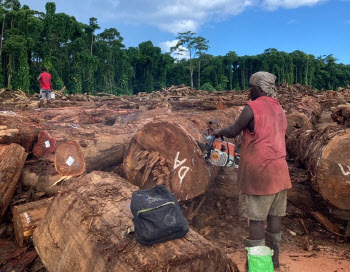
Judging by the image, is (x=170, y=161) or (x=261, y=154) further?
(x=170, y=161)

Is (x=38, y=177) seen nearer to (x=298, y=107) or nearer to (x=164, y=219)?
(x=164, y=219)

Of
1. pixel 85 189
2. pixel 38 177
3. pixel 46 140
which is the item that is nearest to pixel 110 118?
pixel 46 140

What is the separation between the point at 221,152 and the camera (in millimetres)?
3463

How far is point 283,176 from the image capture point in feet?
10.2

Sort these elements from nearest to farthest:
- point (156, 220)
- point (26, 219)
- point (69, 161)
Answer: point (156, 220), point (26, 219), point (69, 161)

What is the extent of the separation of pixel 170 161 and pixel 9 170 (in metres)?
2.27

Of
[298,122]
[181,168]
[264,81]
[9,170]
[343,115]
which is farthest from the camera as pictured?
[298,122]

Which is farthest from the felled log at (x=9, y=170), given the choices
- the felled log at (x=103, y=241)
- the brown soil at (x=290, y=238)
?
the brown soil at (x=290, y=238)

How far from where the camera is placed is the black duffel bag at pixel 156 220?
2.25 meters

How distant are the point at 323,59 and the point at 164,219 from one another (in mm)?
83325

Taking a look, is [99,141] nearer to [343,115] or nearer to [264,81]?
[264,81]

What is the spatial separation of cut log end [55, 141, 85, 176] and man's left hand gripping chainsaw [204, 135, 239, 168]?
2141mm

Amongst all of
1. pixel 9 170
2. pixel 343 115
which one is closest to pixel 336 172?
pixel 343 115

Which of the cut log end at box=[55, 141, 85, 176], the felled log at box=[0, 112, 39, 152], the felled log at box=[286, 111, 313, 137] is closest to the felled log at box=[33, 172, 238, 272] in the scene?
the cut log end at box=[55, 141, 85, 176]
